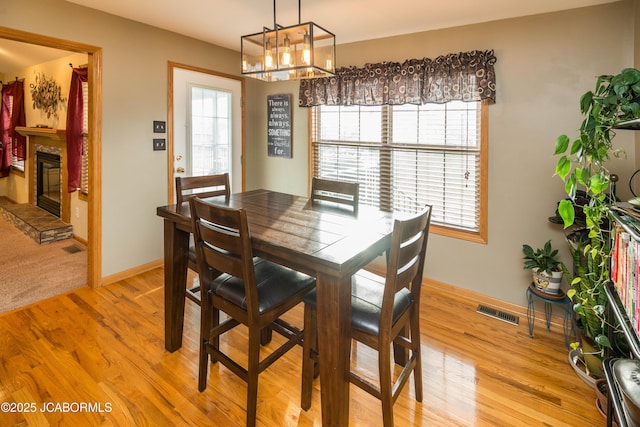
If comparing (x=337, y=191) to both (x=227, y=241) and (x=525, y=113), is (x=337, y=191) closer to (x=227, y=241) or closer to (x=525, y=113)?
(x=227, y=241)

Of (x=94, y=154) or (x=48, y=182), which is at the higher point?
(x=94, y=154)

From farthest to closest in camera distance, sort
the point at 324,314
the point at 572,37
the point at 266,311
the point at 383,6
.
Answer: the point at 383,6, the point at 572,37, the point at 266,311, the point at 324,314

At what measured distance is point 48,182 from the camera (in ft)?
16.9

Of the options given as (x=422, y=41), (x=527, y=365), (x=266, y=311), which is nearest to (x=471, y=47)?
(x=422, y=41)

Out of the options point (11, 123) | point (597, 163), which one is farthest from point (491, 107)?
point (11, 123)

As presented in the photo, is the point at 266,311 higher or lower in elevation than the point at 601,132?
lower

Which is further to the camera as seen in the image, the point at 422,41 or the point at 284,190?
the point at 284,190

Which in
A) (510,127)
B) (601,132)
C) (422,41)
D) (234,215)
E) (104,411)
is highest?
(422,41)

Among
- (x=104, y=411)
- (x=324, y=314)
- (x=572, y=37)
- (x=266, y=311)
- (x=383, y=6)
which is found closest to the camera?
(x=324, y=314)

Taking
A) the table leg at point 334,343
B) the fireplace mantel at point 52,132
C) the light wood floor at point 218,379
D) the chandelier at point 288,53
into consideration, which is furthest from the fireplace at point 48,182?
the table leg at point 334,343

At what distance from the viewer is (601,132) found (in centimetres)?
152

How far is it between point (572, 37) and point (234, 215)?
102 inches

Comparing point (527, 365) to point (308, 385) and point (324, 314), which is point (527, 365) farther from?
point (324, 314)

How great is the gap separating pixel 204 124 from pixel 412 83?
224cm
